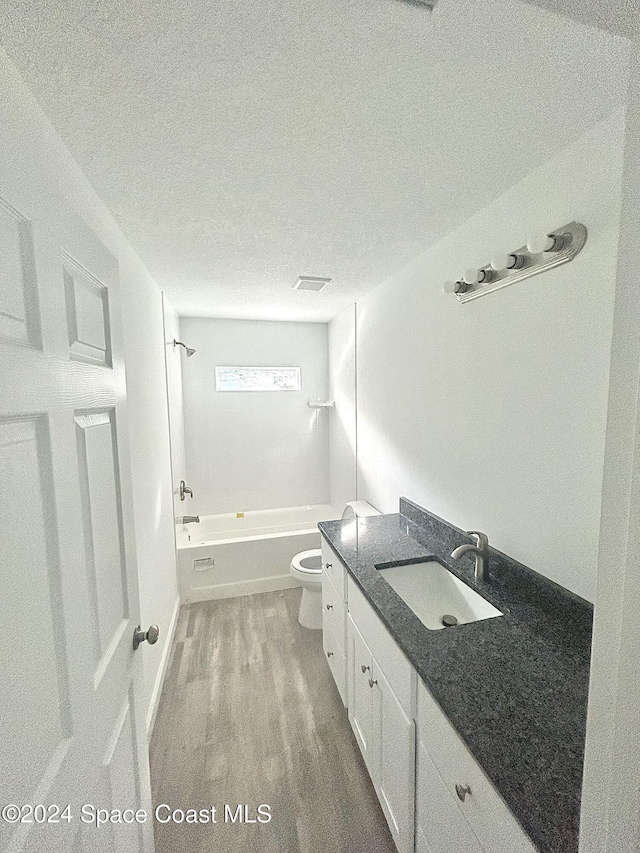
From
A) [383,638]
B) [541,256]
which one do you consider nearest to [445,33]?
[541,256]

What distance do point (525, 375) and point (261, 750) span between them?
6.67 ft

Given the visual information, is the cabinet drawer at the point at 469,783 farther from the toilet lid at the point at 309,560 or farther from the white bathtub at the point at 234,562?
the white bathtub at the point at 234,562

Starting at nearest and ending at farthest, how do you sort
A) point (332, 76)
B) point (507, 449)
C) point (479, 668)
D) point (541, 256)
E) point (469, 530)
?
1. point (332, 76)
2. point (479, 668)
3. point (541, 256)
4. point (507, 449)
5. point (469, 530)

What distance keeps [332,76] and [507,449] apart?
4.40ft

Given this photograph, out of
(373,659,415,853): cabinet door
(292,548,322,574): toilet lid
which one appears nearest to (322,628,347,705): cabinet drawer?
(373,659,415,853): cabinet door

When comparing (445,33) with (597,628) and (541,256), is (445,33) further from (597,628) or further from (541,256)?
(597,628)

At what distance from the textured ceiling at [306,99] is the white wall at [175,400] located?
131cm

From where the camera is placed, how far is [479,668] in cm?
100

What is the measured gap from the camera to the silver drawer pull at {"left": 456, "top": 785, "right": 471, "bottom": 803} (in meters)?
0.82

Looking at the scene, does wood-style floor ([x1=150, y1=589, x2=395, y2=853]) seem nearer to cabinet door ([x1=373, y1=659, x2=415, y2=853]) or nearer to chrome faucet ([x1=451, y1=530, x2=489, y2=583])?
cabinet door ([x1=373, y1=659, x2=415, y2=853])

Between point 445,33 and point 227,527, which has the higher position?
point 445,33

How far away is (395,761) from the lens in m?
1.19

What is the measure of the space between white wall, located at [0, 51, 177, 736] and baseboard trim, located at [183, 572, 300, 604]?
0.82 ft

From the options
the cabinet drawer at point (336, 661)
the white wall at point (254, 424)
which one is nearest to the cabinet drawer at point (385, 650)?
the cabinet drawer at point (336, 661)
